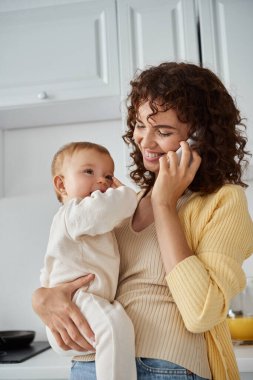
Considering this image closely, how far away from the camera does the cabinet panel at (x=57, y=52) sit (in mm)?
2076

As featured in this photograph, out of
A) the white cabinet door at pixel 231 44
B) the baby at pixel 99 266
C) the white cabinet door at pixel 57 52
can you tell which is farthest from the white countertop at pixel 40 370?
the white cabinet door at pixel 57 52

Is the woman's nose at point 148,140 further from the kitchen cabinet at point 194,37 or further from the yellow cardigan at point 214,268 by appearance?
the kitchen cabinet at point 194,37

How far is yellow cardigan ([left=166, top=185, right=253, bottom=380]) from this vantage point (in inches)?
38.6

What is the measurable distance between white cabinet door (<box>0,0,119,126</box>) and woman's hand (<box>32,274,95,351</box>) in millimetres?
1151

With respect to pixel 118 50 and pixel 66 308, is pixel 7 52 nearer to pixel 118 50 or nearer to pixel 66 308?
pixel 118 50

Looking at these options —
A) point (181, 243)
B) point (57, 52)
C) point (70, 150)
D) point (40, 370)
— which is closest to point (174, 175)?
point (181, 243)

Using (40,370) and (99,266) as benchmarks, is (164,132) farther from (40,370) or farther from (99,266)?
(40,370)

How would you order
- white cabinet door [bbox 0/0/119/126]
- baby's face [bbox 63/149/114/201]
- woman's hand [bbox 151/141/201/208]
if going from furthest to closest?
white cabinet door [bbox 0/0/119/126] < baby's face [bbox 63/149/114/201] < woman's hand [bbox 151/141/201/208]

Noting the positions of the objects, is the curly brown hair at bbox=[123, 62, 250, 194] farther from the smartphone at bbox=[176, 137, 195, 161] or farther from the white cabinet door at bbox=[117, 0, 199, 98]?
the white cabinet door at bbox=[117, 0, 199, 98]

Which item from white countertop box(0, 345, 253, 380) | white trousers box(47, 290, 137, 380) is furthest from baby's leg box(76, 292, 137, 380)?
white countertop box(0, 345, 253, 380)

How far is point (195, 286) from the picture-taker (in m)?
0.98

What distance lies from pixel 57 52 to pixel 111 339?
146cm

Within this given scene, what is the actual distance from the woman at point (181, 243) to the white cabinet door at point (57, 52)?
854 mm

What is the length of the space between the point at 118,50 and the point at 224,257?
133cm
